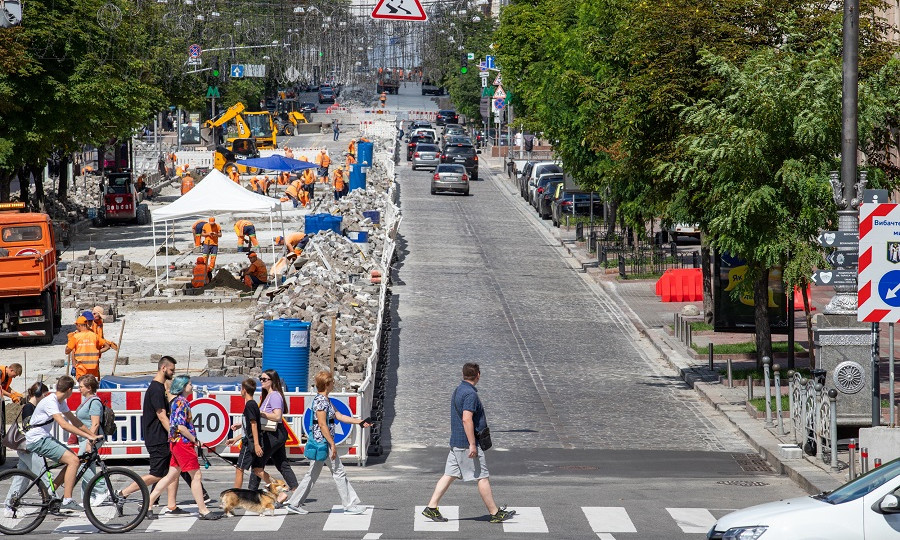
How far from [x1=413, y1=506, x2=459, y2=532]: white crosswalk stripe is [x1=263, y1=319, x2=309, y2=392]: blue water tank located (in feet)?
21.3

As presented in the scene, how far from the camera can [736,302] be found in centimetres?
2567

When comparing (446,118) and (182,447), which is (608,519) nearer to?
(182,447)

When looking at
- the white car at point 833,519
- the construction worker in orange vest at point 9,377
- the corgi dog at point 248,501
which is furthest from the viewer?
the construction worker in orange vest at point 9,377

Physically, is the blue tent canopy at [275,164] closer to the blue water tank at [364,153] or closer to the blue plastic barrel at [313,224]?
the blue plastic barrel at [313,224]

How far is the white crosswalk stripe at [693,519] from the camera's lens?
43.6ft

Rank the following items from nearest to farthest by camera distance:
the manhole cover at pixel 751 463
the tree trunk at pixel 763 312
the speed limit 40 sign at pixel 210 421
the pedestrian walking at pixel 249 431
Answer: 1. the pedestrian walking at pixel 249 431
2. the manhole cover at pixel 751 463
3. the speed limit 40 sign at pixel 210 421
4. the tree trunk at pixel 763 312

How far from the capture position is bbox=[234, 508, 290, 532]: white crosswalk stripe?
43.3 ft

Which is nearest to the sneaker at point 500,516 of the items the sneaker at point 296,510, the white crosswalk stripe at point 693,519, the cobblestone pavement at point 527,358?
the white crosswalk stripe at point 693,519

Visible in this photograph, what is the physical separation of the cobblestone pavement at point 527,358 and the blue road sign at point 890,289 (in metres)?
3.91

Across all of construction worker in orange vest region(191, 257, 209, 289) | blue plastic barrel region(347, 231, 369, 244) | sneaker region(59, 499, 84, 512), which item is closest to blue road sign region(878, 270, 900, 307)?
sneaker region(59, 499, 84, 512)

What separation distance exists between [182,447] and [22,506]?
5.45 feet

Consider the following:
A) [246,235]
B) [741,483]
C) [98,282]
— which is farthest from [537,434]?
[246,235]

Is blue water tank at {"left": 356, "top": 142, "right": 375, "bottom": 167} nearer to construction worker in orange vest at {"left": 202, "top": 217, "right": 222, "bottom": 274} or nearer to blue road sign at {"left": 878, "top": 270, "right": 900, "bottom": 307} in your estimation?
construction worker in orange vest at {"left": 202, "top": 217, "right": 222, "bottom": 274}

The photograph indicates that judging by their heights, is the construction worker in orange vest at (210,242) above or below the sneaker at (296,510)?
above
